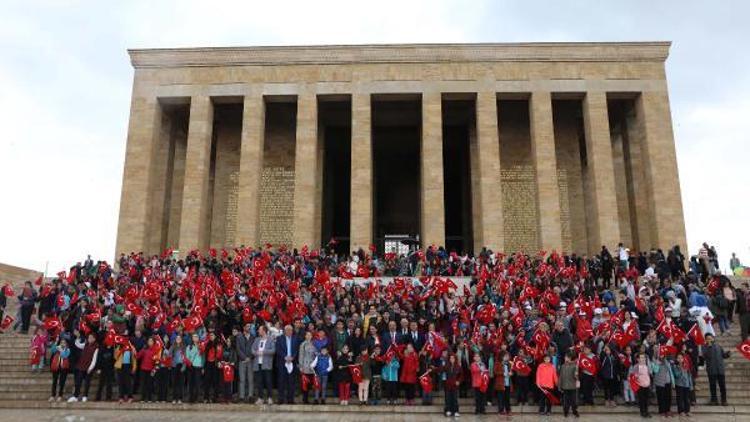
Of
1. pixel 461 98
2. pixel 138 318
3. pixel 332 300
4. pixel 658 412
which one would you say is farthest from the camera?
pixel 461 98

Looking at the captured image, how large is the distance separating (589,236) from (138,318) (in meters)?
21.6

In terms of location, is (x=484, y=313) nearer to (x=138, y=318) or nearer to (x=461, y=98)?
(x=138, y=318)

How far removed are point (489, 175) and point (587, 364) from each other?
15.8m

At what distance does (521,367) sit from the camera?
10750 millimetres

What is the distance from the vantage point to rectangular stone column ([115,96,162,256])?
84.1 ft

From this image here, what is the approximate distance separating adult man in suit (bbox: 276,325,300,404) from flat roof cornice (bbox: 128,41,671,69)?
18.5 m

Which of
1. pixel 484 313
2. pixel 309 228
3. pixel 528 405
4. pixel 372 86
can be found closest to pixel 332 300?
pixel 484 313

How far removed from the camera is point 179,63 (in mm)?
27609

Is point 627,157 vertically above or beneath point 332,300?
above

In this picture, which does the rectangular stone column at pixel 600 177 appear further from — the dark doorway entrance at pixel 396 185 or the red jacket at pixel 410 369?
the red jacket at pixel 410 369

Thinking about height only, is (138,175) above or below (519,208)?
above

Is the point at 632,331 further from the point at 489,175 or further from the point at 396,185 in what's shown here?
the point at 396,185

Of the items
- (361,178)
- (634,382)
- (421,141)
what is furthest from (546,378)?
(421,141)

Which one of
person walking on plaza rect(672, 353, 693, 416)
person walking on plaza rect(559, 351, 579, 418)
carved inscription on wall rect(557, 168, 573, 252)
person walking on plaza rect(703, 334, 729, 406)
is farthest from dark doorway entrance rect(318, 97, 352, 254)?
person walking on plaza rect(672, 353, 693, 416)
